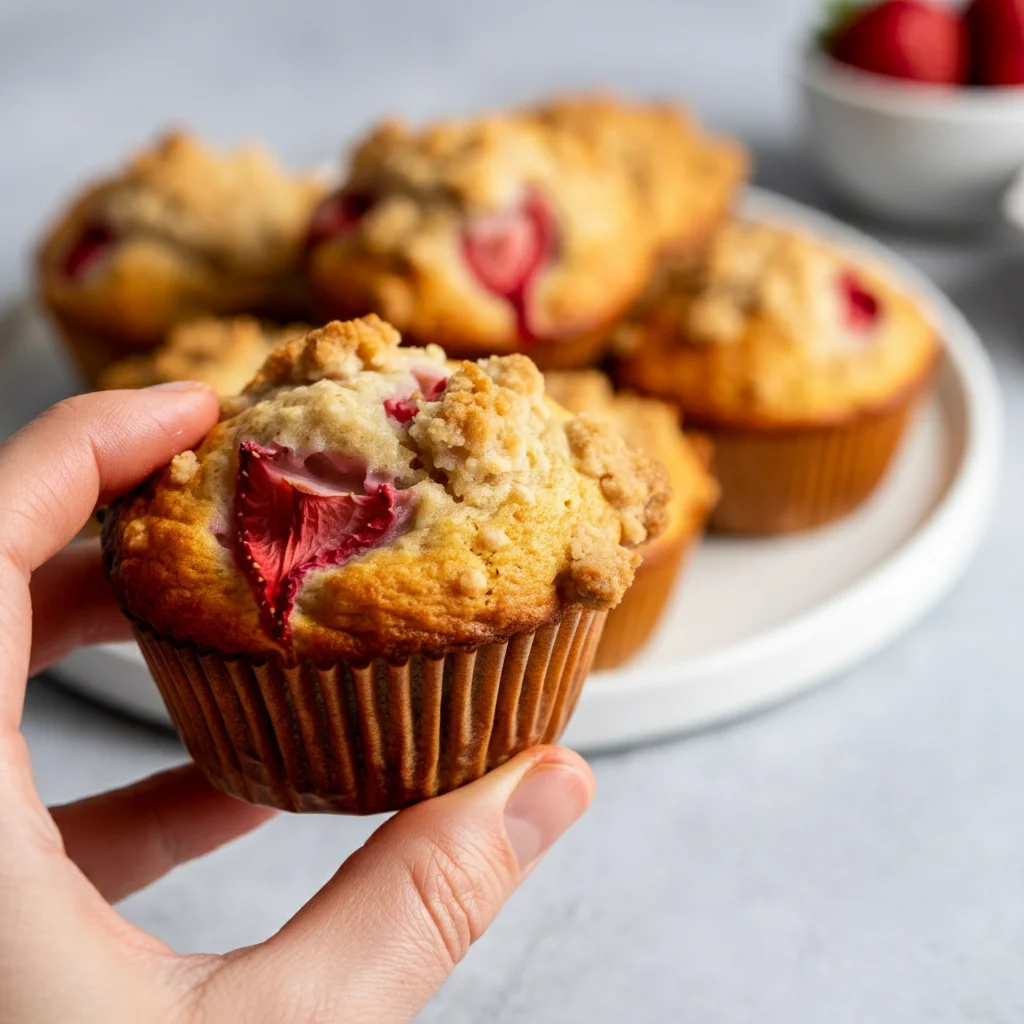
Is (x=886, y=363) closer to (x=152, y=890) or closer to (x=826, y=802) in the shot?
(x=826, y=802)

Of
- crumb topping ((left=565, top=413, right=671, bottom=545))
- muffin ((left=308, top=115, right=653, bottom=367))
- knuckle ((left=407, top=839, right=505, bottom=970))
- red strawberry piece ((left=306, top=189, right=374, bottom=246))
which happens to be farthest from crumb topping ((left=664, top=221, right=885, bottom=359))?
knuckle ((left=407, top=839, right=505, bottom=970))

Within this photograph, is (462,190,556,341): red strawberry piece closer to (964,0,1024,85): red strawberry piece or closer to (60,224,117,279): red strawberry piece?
(60,224,117,279): red strawberry piece

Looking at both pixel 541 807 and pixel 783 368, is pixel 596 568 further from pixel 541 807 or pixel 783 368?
pixel 783 368

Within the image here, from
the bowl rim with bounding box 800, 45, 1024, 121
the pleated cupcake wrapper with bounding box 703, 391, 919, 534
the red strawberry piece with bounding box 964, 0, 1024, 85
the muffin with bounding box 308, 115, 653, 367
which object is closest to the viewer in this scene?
the muffin with bounding box 308, 115, 653, 367

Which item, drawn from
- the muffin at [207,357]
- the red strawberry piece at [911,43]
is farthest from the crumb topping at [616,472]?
the red strawberry piece at [911,43]

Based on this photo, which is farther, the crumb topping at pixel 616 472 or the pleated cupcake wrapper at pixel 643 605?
the pleated cupcake wrapper at pixel 643 605

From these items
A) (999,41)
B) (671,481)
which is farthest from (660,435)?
(999,41)

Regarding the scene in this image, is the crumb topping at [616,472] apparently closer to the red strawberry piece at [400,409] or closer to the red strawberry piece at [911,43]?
the red strawberry piece at [400,409]

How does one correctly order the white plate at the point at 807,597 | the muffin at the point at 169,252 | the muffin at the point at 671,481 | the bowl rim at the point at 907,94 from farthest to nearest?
1. the bowl rim at the point at 907,94
2. the muffin at the point at 169,252
3. the muffin at the point at 671,481
4. the white plate at the point at 807,597

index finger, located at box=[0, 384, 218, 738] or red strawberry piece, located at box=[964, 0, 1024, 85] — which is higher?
index finger, located at box=[0, 384, 218, 738]
